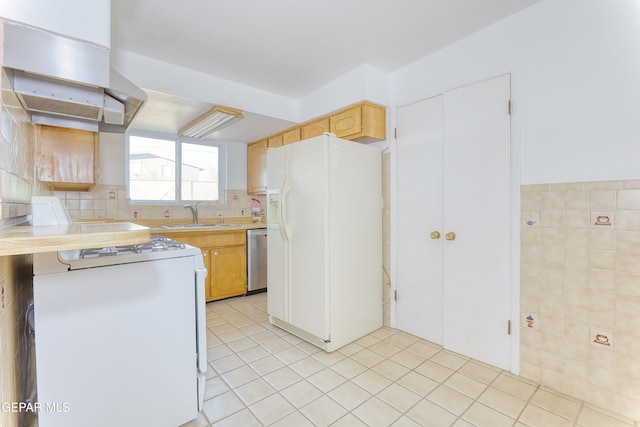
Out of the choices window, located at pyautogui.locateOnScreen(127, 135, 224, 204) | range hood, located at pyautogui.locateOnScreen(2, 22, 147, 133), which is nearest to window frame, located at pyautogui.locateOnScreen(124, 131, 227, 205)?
window, located at pyautogui.locateOnScreen(127, 135, 224, 204)

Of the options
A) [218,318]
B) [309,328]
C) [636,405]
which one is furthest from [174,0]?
[636,405]

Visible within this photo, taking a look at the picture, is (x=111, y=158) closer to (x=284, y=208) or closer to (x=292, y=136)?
(x=292, y=136)

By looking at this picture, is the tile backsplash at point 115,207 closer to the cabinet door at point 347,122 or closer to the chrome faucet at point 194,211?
the chrome faucet at point 194,211

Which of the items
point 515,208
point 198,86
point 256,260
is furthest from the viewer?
point 256,260

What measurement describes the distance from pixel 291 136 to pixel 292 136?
0.06ft

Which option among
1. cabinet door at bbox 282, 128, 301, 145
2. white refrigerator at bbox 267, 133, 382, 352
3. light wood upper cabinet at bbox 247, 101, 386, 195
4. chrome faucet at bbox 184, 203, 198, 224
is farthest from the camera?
chrome faucet at bbox 184, 203, 198, 224

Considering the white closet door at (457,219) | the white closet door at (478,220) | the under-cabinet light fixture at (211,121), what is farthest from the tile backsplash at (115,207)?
the white closet door at (478,220)

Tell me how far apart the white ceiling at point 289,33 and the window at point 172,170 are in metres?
0.92

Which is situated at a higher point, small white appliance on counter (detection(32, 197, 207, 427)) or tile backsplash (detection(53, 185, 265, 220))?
tile backsplash (detection(53, 185, 265, 220))

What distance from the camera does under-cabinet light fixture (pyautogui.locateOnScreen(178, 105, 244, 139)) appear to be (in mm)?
2780

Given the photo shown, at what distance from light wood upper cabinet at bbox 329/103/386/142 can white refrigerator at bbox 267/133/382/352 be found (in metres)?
0.16

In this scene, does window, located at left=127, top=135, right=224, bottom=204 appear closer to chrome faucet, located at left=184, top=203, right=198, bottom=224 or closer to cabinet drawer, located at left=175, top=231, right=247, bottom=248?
chrome faucet, located at left=184, top=203, right=198, bottom=224

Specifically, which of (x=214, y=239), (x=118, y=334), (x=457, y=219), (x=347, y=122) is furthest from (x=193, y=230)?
(x=457, y=219)

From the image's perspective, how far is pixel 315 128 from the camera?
3123mm
